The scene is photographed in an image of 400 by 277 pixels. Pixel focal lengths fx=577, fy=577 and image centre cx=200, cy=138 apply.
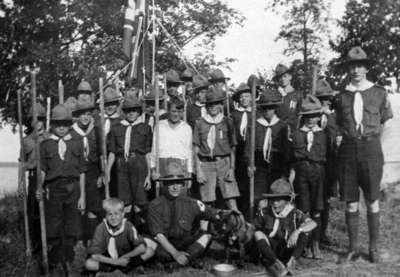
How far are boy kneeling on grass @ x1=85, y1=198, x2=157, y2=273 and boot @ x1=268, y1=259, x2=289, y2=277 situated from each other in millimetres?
1407

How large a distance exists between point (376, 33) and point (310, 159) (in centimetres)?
1085

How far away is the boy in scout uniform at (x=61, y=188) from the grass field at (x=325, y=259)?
33 centimetres

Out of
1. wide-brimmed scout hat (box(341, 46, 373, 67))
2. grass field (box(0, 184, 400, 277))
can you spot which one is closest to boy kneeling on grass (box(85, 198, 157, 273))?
grass field (box(0, 184, 400, 277))

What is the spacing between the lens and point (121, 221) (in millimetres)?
6664

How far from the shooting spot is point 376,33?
1670cm

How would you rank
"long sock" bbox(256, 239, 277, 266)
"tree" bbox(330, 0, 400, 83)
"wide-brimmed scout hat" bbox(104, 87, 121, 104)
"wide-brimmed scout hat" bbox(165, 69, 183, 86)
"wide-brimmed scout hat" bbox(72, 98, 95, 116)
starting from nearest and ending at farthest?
"long sock" bbox(256, 239, 277, 266)
"wide-brimmed scout hat" bbox(72, 98, 95, 116)
"wide-brimmed scout hat" bbox(104, 87, 121, 104)
"wide-brimmed scout hat" bbox(165, 69, 183, 86)
"tree" bbox(330, 0, 400, 83)

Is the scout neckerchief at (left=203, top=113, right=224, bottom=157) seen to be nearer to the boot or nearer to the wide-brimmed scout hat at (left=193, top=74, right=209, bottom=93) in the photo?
the wide-brimmed scout hat at (left=193, top=74, right=209, bottom=93)

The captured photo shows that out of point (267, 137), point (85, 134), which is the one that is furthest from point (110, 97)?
point (267, 137)

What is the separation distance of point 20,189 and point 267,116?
11.6 feet

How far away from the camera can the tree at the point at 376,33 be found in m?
16.1

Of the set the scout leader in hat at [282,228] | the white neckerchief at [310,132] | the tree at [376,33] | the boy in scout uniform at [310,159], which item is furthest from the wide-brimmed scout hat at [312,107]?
the tree at [376,33]

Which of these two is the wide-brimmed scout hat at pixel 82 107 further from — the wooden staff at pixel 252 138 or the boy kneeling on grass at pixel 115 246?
the wooden staff at pixel 252 138

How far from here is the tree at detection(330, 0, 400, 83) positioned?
52.9ft

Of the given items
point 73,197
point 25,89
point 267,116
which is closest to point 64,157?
point 73,197
